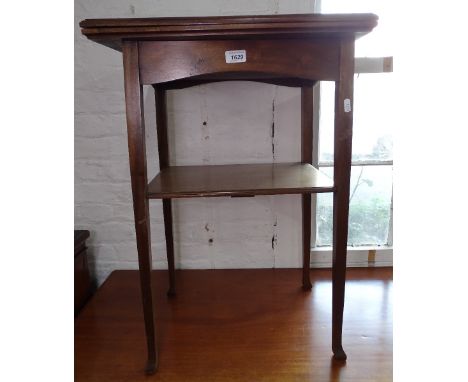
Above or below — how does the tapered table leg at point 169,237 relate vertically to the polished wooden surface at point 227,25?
below

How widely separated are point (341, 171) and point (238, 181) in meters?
0.27

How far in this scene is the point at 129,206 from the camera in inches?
56.4

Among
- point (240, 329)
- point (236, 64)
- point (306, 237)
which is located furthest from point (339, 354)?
point (236, 64)

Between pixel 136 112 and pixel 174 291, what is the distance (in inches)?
27.5

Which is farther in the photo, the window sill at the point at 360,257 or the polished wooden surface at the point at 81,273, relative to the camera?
the window sill at the point at 360,257

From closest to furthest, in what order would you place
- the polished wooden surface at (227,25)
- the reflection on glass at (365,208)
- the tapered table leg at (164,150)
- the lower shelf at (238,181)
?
the polished wooden surface at (227,25), the lower shelf at (238,181), the tapered table leg at (164,150), the reflection on glass at (365,208)

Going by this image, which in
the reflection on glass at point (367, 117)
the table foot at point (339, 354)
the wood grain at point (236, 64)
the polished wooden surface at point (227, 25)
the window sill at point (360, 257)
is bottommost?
the table foot at point (339, 354)

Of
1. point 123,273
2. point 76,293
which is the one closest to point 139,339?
point 76,293

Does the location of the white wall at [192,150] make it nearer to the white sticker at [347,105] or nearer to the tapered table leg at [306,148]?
the tapered table leg at [306,148]

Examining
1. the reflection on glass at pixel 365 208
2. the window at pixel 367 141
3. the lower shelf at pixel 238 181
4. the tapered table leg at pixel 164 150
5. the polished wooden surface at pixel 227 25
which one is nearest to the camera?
the polished wooden surface at pixel 227 25

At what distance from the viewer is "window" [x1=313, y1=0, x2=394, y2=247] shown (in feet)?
4.41

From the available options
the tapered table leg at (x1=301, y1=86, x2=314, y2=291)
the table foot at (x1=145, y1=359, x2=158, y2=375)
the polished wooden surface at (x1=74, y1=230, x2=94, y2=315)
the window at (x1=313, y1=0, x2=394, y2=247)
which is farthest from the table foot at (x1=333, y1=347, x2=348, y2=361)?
the polished wooden surface at (x1=74, y1=230, x2=94, y2=315)

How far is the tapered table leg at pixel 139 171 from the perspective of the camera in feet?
2.67

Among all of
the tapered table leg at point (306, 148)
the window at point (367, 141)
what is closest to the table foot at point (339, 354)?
the tapered table leg at point (306, 148)
